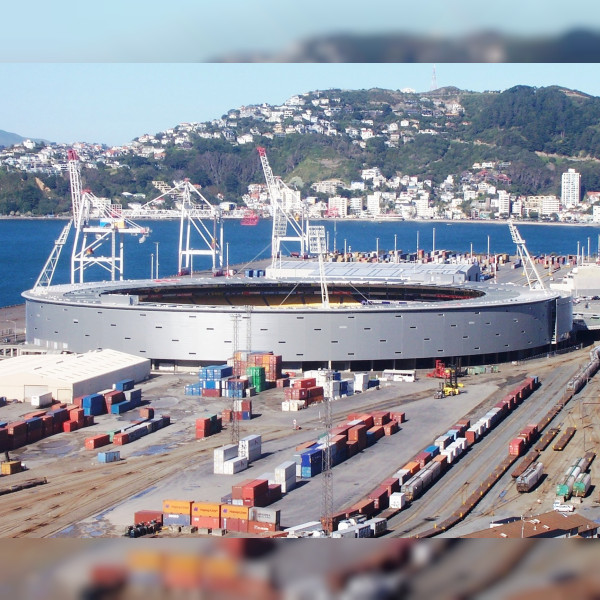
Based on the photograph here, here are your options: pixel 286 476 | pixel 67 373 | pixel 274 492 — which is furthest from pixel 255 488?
pixel 67 373

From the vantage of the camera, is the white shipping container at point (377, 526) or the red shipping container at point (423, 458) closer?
the white shipping container at point (377, 526)

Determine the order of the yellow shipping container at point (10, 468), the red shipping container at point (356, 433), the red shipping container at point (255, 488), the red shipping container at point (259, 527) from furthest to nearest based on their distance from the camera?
1. the red shipping container at point (356, 433)
2. the yellow shipping container at point (10, 468)
3. the red shipping container at point (255, 488)
4. the red shipping container at point (259, 527)

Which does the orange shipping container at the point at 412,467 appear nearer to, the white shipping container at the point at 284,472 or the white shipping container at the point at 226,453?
the white shipping container at the point at 284,472

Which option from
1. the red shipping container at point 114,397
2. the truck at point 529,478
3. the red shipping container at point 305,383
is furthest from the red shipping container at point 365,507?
the red shipping container at point 114,397

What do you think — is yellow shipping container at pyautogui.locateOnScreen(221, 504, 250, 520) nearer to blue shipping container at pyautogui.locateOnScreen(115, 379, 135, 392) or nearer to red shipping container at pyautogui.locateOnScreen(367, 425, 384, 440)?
red shipping container at pyautogui.locateOnScreen(367, 425, 384, 440)

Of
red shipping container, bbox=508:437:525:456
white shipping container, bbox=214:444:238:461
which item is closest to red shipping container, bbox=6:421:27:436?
white shipping container, bbox=214:444:238:461

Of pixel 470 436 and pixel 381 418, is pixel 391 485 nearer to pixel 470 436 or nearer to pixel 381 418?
pixel 470 436

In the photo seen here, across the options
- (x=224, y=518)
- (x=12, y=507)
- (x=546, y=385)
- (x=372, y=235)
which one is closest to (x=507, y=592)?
(x=224, y=518)
